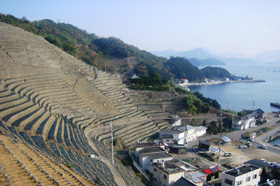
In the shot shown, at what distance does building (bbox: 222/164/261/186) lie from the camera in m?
13.6

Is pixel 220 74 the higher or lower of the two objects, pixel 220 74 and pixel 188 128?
the higher

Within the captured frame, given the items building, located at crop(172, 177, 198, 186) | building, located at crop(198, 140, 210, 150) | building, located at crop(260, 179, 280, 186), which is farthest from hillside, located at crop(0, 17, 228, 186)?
building, located at crop(260, 179, 280, 186)

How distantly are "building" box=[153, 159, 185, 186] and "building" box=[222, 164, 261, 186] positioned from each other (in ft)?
9.57

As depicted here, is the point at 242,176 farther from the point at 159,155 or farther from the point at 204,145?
the point at 204,145

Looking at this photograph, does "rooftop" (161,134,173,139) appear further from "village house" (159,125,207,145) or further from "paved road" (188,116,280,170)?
"paved road" (188,116,280,170)

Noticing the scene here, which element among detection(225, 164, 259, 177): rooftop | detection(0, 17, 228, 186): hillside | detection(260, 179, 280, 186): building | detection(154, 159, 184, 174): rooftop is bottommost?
detection(260, 179, 280, 186): building

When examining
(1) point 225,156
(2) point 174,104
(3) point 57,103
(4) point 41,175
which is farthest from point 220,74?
(4) point 41,175

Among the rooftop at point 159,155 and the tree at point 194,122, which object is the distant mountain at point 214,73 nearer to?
the tree at point 194,122

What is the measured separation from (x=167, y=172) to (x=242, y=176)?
192 inches

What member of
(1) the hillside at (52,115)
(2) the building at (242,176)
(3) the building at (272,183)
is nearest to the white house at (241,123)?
(1) the hillside at (52,115)

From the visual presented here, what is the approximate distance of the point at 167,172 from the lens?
13.2 metres

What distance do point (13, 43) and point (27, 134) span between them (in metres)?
16.7

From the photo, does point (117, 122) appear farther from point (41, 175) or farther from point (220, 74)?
point (220, 74)

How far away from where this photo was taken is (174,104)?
91.5ft
